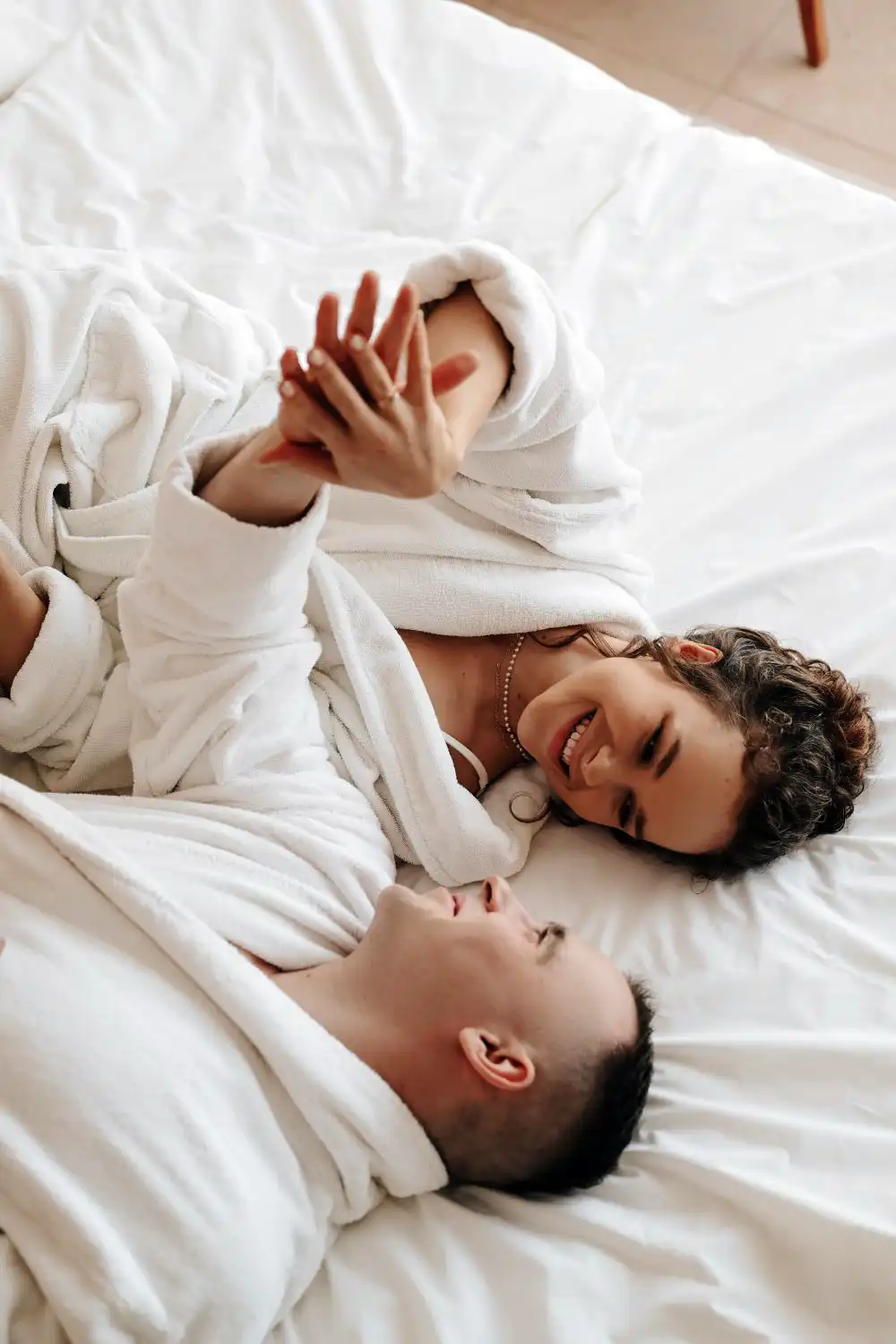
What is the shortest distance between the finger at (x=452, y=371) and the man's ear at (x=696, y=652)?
461mm

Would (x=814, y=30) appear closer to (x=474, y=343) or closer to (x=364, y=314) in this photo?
(x=474, y=343)

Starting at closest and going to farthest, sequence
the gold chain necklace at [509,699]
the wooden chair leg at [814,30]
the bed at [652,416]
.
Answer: the bed at [652,416] → the gold chain necklace at [509,699] → the wooden chair leg at [814,30]

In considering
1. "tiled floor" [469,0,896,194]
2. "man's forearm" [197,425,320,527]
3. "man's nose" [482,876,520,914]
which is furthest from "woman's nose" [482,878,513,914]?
"tiled floor" [469,0,896,194]

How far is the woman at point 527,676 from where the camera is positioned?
1021 mm

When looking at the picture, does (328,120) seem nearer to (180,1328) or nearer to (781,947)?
(781,947)

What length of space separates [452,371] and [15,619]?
0.49m

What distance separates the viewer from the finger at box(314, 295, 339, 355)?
2.33 ft

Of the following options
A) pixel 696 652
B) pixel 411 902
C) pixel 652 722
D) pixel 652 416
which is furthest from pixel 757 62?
pixel 411 902

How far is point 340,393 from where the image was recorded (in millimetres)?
734

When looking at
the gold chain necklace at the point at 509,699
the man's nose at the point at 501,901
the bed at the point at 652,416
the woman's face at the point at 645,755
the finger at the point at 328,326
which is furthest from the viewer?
the gold chain necklace at the point at 509,699

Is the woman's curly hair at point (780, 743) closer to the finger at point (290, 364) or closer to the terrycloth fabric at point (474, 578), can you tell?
the terrycloth fabric at point (474, 578)

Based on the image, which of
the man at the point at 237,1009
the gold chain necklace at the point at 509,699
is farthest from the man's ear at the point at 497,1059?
the gold chain necklace at the point at 509,699

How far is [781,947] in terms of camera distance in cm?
102

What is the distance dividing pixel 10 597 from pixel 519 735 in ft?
1.59
